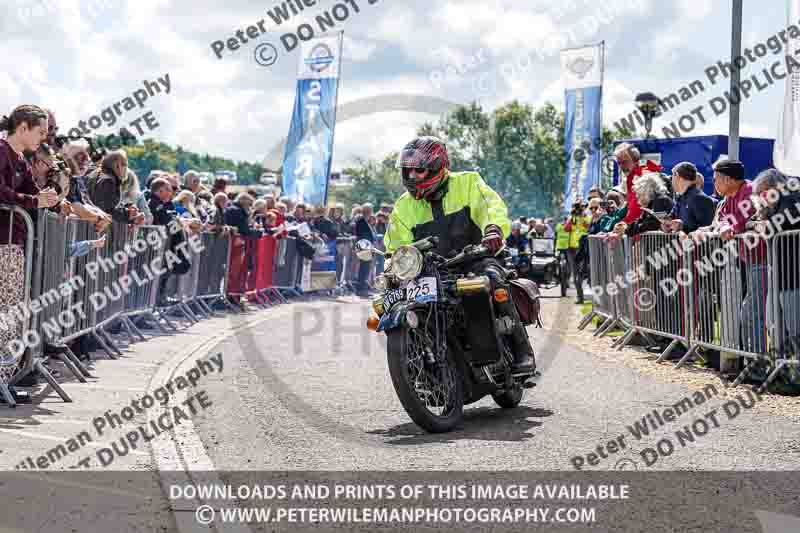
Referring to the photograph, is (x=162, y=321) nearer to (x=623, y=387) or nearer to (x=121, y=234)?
(x=121, y=234)

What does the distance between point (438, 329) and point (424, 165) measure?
1188 mm

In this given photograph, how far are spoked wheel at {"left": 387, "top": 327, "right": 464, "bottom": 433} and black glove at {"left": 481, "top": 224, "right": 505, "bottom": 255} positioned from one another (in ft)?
2.52

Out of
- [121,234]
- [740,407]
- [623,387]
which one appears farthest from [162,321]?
[740,407]

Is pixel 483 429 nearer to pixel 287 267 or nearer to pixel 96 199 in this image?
pixel 96 199

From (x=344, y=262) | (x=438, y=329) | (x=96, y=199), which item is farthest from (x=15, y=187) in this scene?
(x=344, y=262)

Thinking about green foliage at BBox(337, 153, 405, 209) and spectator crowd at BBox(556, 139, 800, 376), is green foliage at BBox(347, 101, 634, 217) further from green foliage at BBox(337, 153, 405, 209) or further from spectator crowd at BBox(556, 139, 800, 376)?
spectator crowd at BBox(556, 139, 800, 376)

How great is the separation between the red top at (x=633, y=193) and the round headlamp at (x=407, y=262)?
6089mm

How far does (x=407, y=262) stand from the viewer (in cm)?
739

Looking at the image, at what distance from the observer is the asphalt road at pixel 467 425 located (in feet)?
20.5

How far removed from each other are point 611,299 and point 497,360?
674 centimetres

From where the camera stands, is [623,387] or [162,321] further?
[162,321]

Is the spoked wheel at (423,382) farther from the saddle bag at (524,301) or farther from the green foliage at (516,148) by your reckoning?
the green foliage at (516,148)

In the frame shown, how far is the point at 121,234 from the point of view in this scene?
11.9m

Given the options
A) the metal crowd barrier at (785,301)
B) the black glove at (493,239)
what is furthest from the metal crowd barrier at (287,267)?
the black glove at (493,239)
